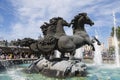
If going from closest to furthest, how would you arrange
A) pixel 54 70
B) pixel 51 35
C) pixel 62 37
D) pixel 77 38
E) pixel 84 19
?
pixel 54 70, pixel 62 37, pixel 51 35, pixel 77 38, pixel 84 19

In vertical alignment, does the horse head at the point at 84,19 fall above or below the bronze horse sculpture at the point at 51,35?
above

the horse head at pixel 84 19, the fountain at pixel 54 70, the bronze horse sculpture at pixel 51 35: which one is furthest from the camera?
the horse head at pixel 84 19

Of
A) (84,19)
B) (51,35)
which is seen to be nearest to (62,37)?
(51,35)

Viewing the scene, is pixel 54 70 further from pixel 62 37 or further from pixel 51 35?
pixel 51 35

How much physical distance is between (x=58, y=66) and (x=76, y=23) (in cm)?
453

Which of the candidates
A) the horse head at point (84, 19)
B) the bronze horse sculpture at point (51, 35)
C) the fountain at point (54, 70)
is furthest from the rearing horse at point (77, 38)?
the bronze horse sculpture at point (51, 35)

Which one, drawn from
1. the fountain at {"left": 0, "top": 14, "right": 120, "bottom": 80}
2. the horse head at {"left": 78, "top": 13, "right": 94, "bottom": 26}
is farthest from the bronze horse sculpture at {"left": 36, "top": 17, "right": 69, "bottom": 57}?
the horse head at {"left": 78, "top": 13, "right": 94, "bottom": 26}

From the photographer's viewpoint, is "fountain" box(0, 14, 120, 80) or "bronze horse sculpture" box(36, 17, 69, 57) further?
"bronze horse sculpture" box(36, 17, 69, 57)

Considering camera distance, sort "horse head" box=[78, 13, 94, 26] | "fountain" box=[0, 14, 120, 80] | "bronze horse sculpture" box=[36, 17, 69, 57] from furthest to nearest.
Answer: "horse head" box=[78, 13, 94, 26], "bronze horse sculpture" box=[36, 17, 69, 57], "fountain" box=[0, 14, 120, 80]

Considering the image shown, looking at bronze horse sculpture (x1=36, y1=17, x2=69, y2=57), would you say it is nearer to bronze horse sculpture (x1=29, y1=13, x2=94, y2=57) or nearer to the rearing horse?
bronze horse sculpture (x1=29, y1=13, x2=94, y2=57)

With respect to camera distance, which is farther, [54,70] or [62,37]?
[62,37]

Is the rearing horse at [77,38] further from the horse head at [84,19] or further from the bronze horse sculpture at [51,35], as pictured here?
the bronze horse sculpture at [51,35]

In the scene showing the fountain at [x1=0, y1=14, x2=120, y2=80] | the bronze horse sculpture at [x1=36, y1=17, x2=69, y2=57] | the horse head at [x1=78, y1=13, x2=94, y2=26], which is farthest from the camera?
the horse head at [x1=78, y1=13, x2=94, y2=26]

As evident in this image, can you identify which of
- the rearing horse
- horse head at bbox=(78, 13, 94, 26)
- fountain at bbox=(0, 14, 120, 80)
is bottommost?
fountain at bbox=(0, 14, 120, 80)
